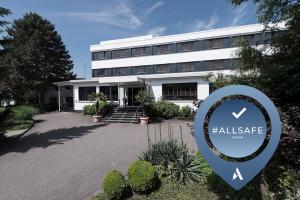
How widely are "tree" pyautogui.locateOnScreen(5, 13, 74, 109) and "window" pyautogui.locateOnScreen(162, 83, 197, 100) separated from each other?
19.7 metres

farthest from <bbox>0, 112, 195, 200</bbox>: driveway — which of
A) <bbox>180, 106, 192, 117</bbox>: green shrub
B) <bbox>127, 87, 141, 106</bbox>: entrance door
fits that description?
<bbox>127, 87, 141, 106</bbox>: entrance door

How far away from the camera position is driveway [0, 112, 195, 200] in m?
Answer: 6.61

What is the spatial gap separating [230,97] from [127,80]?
792 inches

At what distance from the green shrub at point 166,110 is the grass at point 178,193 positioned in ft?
50.1

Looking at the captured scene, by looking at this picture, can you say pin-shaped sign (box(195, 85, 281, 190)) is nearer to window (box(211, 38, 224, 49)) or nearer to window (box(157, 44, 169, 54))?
window (box(211, 38, 224, 49))

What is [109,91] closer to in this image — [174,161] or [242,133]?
[174,161]

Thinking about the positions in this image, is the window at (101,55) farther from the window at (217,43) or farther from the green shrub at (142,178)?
the green shrub at (142,178)

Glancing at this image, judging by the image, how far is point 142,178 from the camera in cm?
561

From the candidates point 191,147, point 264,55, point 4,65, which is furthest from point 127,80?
point 264,55

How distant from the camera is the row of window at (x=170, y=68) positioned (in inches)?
1182

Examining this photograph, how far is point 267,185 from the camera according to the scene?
489 centimetres

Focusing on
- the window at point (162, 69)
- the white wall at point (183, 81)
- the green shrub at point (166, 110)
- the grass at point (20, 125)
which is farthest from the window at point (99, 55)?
the grass at point (20, 125)

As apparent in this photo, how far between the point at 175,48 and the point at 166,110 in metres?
13.7

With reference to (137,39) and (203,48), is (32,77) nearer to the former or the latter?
(137,39)
